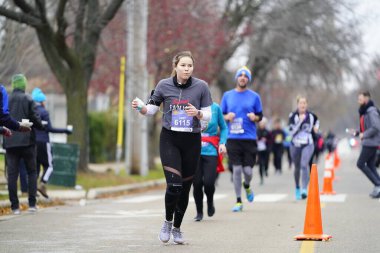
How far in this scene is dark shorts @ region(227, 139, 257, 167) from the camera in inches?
601

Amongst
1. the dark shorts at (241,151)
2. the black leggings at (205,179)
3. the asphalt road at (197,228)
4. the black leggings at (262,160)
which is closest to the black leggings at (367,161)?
the asphalt road at (197,228)

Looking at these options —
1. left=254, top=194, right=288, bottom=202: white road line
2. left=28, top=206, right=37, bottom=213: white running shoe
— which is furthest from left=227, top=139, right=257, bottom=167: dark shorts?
left=254, top=194, right=288, bottom=202: white road line

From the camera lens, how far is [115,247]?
1045 cm

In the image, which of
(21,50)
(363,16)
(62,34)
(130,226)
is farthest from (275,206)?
(363,16)

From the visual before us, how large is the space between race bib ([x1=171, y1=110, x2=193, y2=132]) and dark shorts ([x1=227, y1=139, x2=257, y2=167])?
15.9 ft

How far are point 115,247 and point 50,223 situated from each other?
3123 millimetres

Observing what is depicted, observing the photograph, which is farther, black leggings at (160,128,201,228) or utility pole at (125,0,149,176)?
utility pole at (125,0,149,176)

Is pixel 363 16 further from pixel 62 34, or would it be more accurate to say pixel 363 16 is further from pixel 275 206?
pixel 275 206

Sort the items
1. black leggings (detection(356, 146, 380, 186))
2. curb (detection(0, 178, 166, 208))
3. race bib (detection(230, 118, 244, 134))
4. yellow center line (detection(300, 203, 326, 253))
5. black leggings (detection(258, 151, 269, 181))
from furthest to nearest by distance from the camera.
A: black leggings (detection(258, 151, 269, 181)), curb (detection(0, 178, 166, 208)), black leggings (detection(356, 146, 380, 186)), race bib (detection(230, 118, 244, 134)), yellow center line (detection(300, 203, 326, 253))

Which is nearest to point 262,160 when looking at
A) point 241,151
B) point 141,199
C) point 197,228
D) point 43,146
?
point 141,199

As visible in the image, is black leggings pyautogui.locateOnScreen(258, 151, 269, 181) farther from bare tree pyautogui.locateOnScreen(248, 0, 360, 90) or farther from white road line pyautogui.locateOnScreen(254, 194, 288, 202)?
bare tree pyautogui.locateOnScreen(248, 0, 360, 90)

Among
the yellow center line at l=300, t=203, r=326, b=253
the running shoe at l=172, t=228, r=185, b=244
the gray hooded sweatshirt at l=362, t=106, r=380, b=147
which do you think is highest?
the gray hooded sweatshirt at l=362, t=106, r=380, b=147

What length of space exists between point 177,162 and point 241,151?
16.0 feet

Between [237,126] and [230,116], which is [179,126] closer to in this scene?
[230,116]
